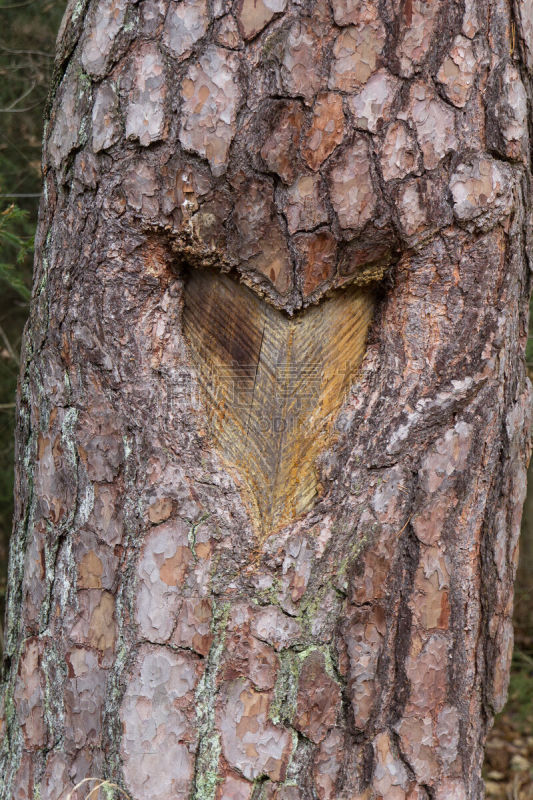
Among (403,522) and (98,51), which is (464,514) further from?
(98,51)

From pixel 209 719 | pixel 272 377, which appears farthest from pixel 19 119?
pixel 209 719

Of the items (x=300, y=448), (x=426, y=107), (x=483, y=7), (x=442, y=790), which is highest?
(x=483, y=7)

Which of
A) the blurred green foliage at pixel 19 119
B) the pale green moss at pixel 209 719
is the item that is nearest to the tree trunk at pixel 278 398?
the pale green moss at pixel 209 719

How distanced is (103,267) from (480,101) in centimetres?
83

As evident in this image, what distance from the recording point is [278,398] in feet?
5.22

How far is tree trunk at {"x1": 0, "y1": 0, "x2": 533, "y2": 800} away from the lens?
56.8 inches

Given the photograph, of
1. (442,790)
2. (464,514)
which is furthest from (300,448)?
(442,790)

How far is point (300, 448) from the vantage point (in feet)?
5.18

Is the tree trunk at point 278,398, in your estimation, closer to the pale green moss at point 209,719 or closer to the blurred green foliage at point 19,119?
the pale green moss at point 209,719

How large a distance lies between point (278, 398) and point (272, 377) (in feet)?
0.15

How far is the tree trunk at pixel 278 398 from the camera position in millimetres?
1442

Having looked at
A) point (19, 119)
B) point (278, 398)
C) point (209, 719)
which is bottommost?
point (209, 719)

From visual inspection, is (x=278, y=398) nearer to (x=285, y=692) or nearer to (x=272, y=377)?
(x=272, y=377)

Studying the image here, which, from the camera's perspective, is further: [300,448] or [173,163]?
[300,448]
